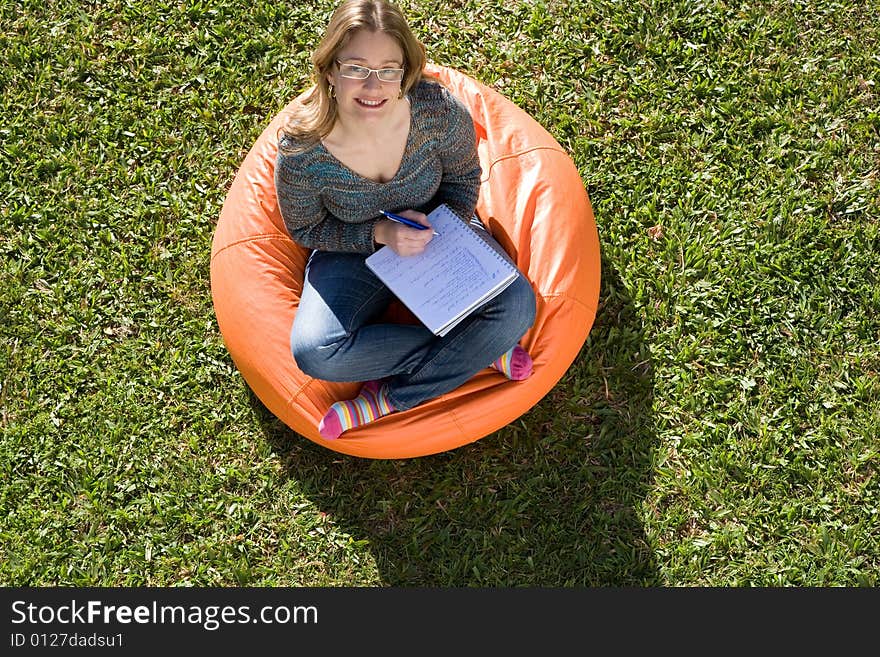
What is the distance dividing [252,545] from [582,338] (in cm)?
168

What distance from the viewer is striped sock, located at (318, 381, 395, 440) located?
3.72 metres

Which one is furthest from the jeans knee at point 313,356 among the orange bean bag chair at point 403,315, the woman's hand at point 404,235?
the woman's hand at point 404,235

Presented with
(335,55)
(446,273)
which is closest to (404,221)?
(446,273)

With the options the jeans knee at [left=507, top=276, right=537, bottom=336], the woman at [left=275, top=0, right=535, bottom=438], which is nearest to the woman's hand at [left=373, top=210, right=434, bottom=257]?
the woman at [left=275, top=0, right=535, bottom=438]

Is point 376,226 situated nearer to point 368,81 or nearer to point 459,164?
point 459,164

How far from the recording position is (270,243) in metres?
3.89

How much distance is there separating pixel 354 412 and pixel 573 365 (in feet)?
3.62

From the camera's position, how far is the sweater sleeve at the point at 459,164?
3.42 metres

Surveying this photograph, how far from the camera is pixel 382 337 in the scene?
3.62 m

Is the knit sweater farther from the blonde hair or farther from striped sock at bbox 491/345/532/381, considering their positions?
striped sock at bbox 491/345/532/381

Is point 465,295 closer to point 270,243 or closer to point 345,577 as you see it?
point 270,243

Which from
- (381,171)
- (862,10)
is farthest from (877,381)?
(381,171)

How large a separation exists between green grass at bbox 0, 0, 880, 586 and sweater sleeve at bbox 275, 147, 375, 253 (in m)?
1.05

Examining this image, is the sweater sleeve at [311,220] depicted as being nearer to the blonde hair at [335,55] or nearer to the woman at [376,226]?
the woman at [376,226]
